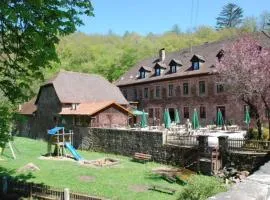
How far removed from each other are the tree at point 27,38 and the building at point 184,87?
83.9 feet

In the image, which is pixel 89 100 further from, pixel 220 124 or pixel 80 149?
pixel 220 124

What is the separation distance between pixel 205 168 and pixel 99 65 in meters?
60.5

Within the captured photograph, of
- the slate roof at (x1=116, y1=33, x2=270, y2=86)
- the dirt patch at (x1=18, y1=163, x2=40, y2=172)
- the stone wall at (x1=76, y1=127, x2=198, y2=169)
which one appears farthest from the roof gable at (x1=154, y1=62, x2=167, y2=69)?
the dirt patch at (x1=18, y1=163, x2=40, y2=172)

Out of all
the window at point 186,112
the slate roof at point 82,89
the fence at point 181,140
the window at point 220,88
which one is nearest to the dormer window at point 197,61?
the window at point 220,88

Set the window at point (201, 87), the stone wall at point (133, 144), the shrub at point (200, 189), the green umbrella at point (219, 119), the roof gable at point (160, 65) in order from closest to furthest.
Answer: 1. the shrub at point (200, 189)
2. the stone wall at point (133, 144)
3. the green umbrella at point (219, 119)
4. the window at point (201, 87)
5. the roof gable at point (160, 65)

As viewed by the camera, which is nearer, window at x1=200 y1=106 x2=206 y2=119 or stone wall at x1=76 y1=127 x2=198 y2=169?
stone wall at x1=76 y1=127 x2=198 y2=169

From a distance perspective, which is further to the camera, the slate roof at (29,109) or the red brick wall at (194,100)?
the slate roof at (29,109)

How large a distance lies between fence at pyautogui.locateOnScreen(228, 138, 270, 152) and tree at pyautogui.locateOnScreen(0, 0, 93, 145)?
14.4 metres

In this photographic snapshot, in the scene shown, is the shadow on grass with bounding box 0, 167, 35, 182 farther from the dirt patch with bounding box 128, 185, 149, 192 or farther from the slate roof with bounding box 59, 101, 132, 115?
the slate roof with bounding box 59, 101, 132, 115

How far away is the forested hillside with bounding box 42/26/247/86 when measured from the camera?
3147 inches

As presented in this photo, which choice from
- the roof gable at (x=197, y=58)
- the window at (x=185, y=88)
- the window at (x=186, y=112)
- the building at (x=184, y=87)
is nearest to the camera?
the building at (x=184, y=87)

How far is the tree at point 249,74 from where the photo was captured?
26000 millimetres

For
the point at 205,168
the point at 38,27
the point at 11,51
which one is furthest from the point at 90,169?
the point at 38,27

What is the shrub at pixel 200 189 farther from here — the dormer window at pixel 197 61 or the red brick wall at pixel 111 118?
the dormer window at pixel 197 61
